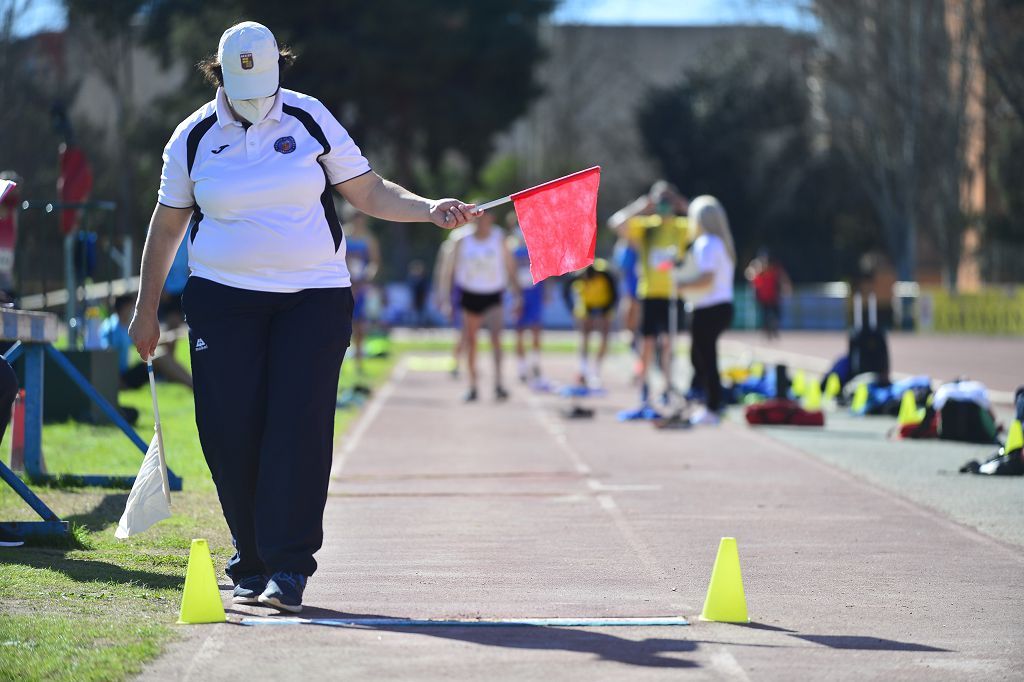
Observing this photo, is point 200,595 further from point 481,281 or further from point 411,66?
point 411,66

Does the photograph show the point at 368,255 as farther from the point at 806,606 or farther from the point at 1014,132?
the point at 1014,132

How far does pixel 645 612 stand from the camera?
606 centimetres

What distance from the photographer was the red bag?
14633mm

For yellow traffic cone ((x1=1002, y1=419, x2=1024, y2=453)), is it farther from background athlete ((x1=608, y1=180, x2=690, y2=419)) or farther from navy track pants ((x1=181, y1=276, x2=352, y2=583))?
A: navy track pants ((x1=181, y1=276, x2=352, y2=583))

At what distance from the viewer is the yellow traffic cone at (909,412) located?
13.4 m

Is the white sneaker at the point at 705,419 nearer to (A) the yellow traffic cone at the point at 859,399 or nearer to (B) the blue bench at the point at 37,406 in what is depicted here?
(A) the yellow traffic cone at the point at 859,399

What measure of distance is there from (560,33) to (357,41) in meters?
24.3

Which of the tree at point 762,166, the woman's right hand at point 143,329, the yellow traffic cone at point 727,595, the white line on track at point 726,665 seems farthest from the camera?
the tree at point 762,166

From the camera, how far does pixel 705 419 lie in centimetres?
1462

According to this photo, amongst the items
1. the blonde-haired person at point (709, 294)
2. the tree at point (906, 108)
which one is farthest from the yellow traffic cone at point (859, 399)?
the tree at point (906, 108)

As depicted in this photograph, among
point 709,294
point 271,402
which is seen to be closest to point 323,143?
point 271,402

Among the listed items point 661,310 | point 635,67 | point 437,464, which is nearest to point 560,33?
point 635,67

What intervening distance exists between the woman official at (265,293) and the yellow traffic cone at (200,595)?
27cm

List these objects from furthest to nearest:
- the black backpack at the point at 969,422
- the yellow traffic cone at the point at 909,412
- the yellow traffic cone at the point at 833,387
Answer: the yellow traffic cone at the point at 833,387, the yellow traffic cone at the point at 909,412, the black backpack at the point at 969,422
